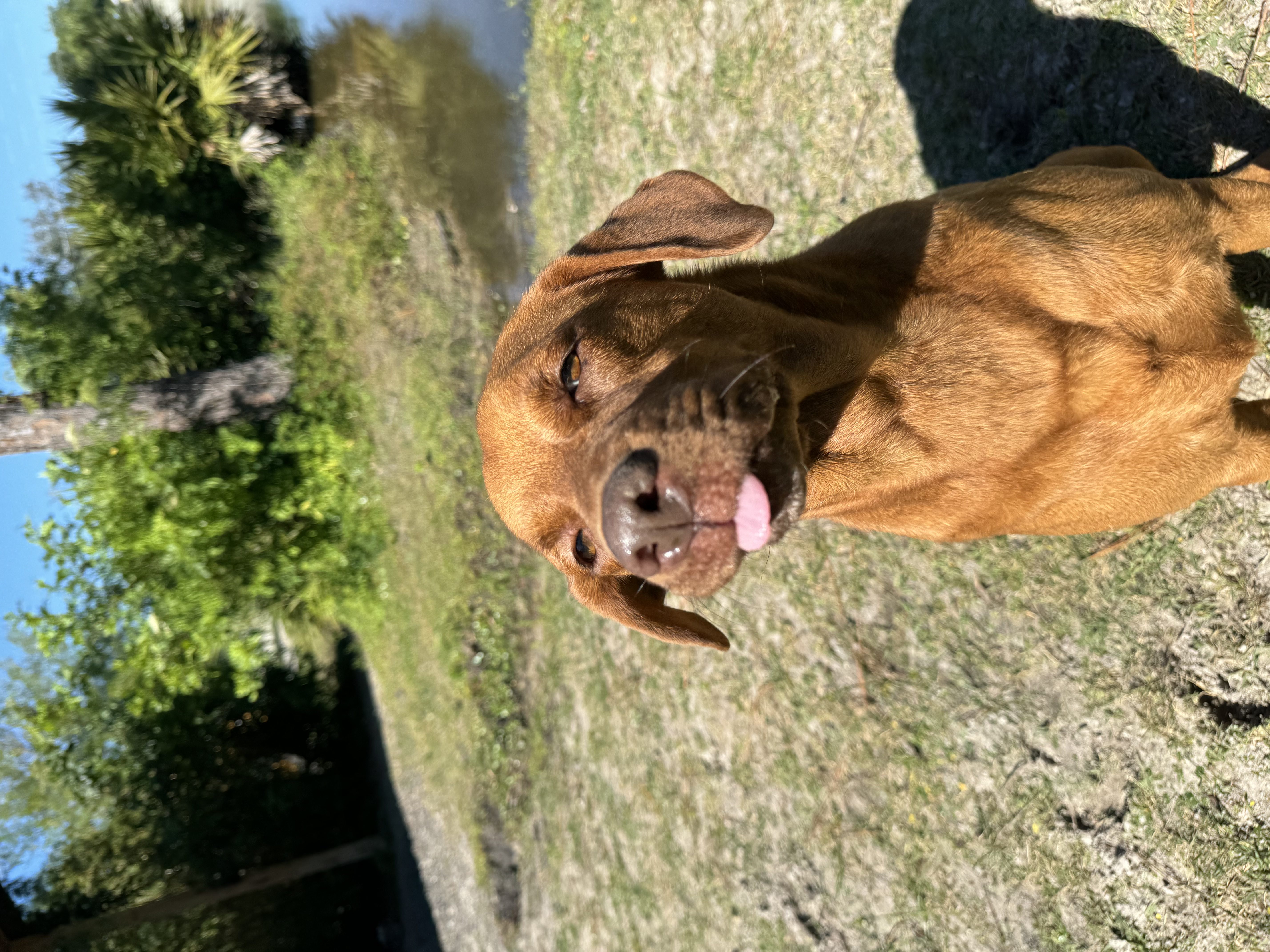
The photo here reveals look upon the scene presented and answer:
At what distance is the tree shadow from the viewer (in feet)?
12.5

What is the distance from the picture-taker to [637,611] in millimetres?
3283

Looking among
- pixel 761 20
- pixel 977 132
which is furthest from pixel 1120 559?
pixel 761 20

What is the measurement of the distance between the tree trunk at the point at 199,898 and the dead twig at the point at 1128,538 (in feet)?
41.1

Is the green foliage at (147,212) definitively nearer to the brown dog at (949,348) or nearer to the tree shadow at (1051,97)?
the brown dog at (949,348)

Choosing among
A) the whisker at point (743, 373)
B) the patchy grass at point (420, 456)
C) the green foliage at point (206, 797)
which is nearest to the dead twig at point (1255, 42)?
the whisker at point (743, 373)

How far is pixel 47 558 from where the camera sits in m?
9.67

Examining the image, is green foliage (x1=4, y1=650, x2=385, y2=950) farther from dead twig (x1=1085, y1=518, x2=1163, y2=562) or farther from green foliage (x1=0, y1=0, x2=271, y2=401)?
dead twig (x1=1085, y1=518, x2=1163, y2=562)

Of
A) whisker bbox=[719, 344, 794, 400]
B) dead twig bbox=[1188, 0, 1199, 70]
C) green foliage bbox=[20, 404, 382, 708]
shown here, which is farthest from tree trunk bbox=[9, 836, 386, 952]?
dead twig bbox=[1188, 0, 1199, 70]

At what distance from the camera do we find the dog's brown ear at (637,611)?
3264 millimetres

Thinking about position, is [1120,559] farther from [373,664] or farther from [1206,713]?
[373,664]

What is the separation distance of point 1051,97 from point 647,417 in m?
3.74

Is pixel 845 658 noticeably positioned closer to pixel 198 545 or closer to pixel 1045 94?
pixel 1045 94

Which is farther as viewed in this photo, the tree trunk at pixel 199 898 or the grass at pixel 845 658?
the tree trunk at pixel 199 898

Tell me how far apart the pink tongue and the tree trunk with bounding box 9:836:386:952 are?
40.1ft
